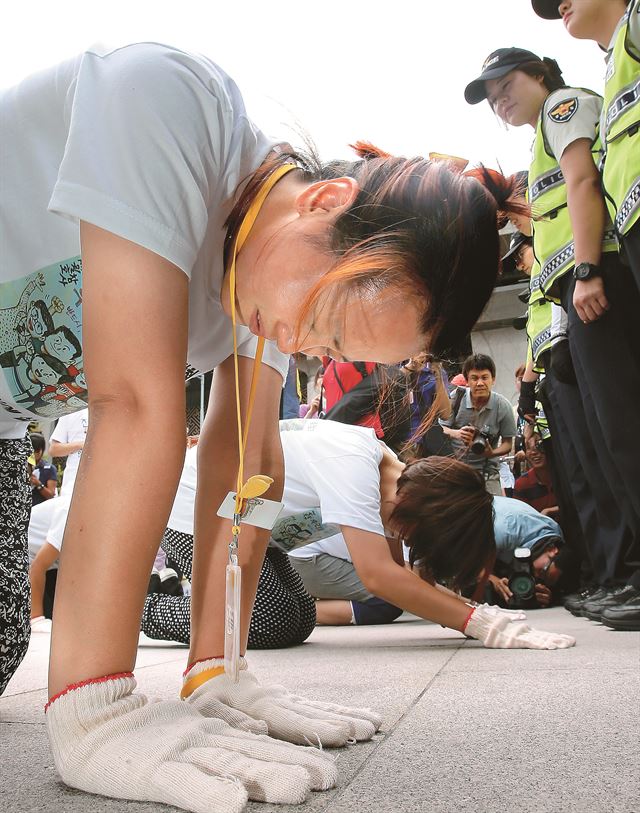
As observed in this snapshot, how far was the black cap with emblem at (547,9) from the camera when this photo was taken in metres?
2.46

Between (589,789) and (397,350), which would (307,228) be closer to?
(397,350)

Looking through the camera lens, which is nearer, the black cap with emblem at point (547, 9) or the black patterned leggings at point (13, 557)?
the black patterned leggings at point (13, 557)

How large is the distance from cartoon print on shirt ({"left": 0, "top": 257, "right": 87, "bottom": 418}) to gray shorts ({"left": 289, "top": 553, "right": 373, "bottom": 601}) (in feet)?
6.57

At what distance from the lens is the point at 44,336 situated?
107cm

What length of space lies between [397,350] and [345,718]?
474 mm

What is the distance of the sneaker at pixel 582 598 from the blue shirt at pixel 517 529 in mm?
306

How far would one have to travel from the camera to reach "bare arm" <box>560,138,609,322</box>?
7.00ft

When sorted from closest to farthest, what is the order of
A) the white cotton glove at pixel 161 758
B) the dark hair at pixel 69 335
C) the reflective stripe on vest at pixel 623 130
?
the white cotton glove at pixel 161 758, the dark hair at pixel 69 335, the reflective stripe on vest at pixel 623 130

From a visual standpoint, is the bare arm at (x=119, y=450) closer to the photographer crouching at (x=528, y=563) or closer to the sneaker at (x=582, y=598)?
the sneaker at (x=582, y=598)

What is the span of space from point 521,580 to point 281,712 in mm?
2666

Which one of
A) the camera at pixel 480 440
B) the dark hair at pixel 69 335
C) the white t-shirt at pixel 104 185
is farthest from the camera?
the camera at pixel 480 440

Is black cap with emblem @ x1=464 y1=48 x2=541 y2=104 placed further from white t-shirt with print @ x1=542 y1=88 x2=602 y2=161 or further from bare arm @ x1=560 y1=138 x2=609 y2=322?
bare arm @ x1=560 y1=138 x2=609 y2=322

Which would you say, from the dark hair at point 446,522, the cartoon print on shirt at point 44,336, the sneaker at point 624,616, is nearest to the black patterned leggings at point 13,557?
the cartoon print on shirt at point 44,336

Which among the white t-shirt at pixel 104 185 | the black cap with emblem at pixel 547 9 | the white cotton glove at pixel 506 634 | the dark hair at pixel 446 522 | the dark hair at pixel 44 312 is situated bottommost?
the white cotton glove at pixel 506 634
